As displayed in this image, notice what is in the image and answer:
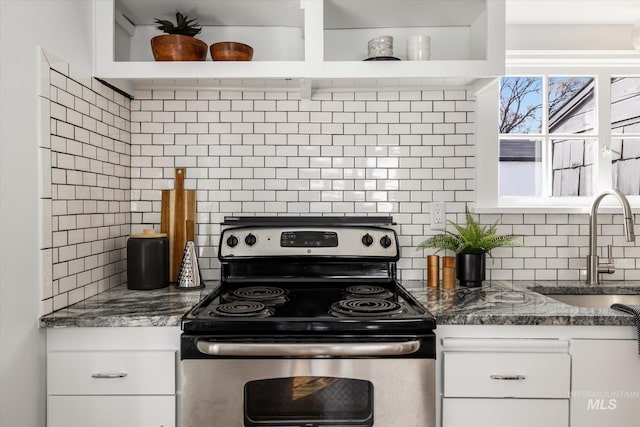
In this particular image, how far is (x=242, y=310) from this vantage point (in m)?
1.61

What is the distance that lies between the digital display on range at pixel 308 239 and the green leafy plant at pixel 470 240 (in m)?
0.43

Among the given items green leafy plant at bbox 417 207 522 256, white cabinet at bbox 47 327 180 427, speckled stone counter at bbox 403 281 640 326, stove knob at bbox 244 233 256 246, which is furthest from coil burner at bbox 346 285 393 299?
white cabinet at bbox 47 327 180 427

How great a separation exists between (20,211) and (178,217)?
0.82 meters

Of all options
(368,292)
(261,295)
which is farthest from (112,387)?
(368,292)

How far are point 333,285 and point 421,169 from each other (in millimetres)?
701

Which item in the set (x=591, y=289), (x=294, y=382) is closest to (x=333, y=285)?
(x=294, y=382)

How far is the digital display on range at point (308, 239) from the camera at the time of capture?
2115 mm

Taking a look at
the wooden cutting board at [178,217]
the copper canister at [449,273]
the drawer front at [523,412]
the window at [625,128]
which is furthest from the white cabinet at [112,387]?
the window at [625,128]

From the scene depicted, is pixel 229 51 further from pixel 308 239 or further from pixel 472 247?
pixel 472 247

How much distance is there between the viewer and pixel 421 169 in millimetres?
2305

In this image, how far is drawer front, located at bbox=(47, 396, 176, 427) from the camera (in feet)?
5.18

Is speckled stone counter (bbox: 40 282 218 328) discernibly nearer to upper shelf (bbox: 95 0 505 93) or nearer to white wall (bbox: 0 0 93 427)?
white wall (bbox: 0 0 93 427)

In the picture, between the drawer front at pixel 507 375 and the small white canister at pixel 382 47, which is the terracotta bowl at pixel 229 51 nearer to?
the small white canister at pixel 382 47

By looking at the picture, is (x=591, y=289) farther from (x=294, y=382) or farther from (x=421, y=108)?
(x=294, y=382)
